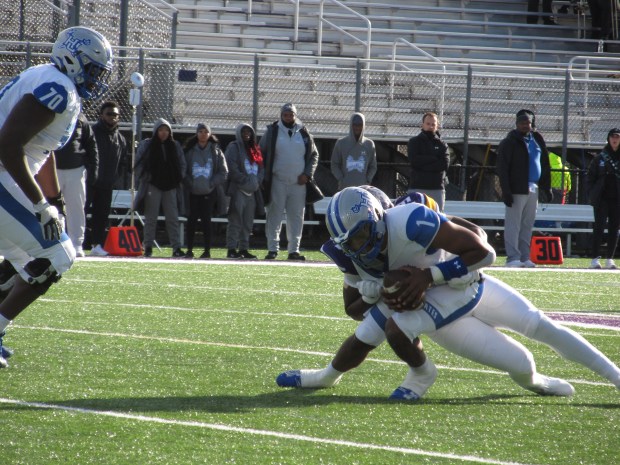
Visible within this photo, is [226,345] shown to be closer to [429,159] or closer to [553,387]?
[553,387]

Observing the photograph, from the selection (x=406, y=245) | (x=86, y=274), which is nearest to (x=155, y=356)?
(x=406, y=245)

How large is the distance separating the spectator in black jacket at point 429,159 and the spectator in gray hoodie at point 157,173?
9.21ft

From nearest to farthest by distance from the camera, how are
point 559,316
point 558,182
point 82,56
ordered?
point 82,56, point 559,316, point 558,182

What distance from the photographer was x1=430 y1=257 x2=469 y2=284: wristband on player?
4758mm

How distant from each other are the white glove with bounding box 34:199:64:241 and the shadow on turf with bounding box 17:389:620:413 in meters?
0.86

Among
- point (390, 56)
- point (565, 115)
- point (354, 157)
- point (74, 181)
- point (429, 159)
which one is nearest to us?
point (74, 181)

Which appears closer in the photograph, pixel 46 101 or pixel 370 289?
pixel 370 289

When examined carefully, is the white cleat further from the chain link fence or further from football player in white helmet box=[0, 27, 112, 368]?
the chain link fence

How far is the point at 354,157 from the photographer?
14.4 m

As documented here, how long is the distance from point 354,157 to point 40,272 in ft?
30.8

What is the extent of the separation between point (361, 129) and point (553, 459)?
10624 mm

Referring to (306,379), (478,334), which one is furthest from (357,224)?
(306,379)

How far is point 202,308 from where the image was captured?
8320 millimetres

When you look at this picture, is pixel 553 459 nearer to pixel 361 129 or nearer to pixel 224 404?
pixel 224 404
